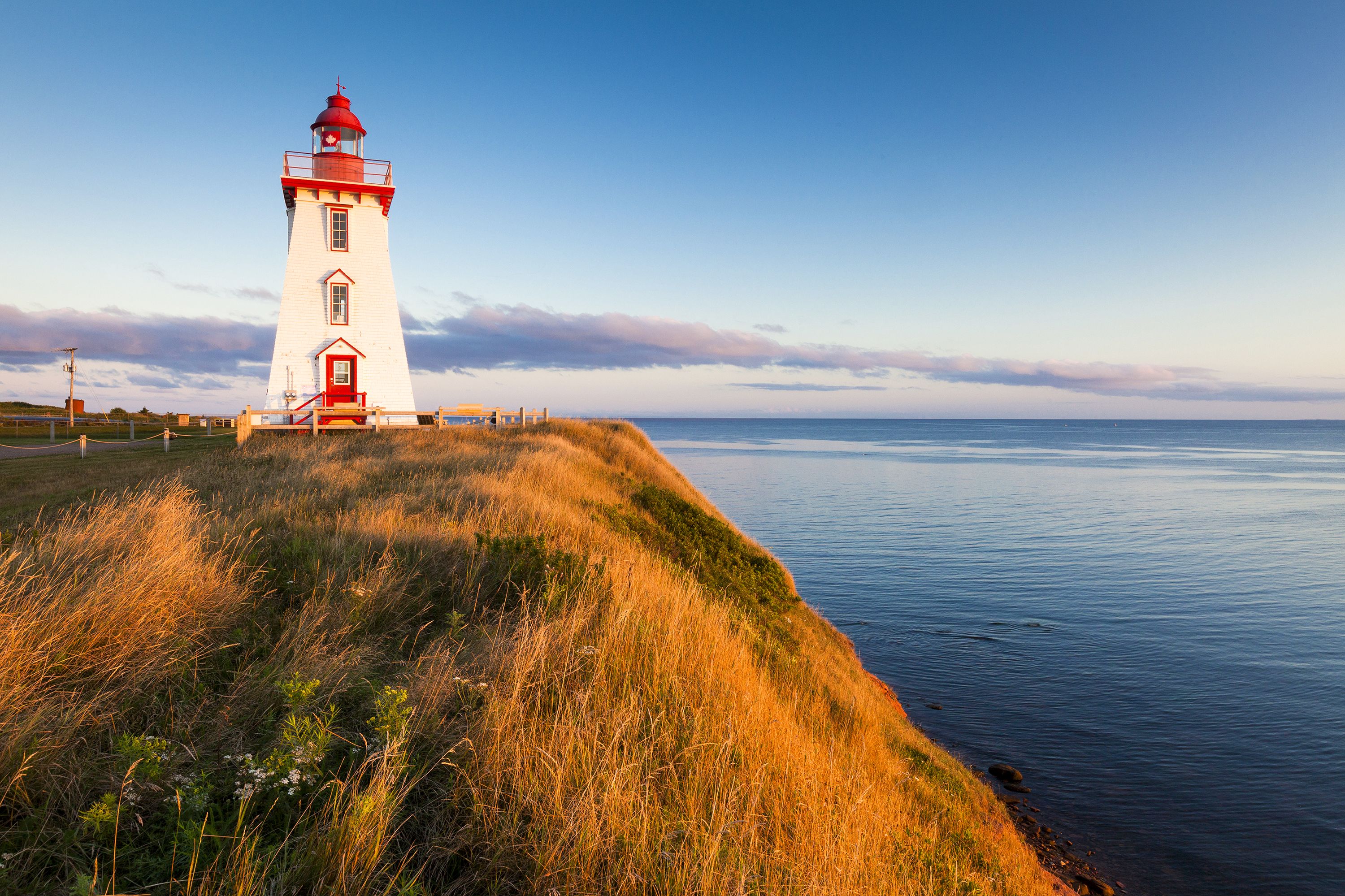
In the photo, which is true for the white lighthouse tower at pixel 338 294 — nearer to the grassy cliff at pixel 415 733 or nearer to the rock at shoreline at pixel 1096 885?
the grassy cliff at pixel 415 733

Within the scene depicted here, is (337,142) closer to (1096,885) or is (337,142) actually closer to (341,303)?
(341,303)

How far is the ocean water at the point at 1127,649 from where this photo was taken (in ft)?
31.0

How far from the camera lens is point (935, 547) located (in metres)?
26.3

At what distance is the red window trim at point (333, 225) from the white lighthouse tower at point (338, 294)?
0.03 metres

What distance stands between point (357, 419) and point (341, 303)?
5460 mm

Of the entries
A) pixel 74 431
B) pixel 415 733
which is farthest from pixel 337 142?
pixel 415 733

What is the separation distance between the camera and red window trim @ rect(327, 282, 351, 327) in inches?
1108

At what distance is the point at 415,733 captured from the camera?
3.80 meters

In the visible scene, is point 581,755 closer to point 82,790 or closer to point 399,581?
point 82,790

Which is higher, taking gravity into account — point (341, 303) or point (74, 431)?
point (341, 303)

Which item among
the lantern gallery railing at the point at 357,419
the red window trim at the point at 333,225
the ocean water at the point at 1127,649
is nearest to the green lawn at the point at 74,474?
the lantern gallery railing at the point at 357,419

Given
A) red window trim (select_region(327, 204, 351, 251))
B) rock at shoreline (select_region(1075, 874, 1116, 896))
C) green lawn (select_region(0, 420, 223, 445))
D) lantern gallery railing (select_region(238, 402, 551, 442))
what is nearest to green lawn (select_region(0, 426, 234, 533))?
lantern gallery railing (select_region(238, 402, 551, 442))

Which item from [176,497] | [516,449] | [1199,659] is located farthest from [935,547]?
[176,497]

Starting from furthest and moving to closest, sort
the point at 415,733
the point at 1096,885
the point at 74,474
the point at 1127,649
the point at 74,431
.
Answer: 1. the point at 74,431
2. the point at 74,474
3. the point at 1127,649
4. the point at 1096,885
5. the point at 415,733
